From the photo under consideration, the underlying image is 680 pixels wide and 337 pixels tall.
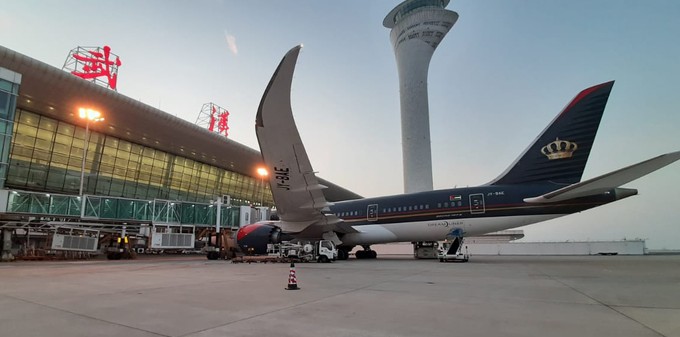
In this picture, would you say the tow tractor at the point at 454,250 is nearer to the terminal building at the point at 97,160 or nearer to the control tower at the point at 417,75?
the terminal building at the point at 97,160

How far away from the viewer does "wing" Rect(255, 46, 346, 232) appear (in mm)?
10675

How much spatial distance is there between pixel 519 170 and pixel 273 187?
434 inches

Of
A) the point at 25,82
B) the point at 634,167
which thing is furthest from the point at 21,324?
the point at 25,82

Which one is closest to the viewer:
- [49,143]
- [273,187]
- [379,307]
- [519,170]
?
[379,307]

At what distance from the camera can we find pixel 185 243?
73.9 feet

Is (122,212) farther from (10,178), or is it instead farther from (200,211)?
(10,178)

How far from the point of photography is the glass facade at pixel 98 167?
28234 millimetres

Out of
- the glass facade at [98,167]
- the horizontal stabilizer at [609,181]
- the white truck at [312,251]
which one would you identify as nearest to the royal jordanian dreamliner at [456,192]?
the horizontal stabilizer at [609,181]

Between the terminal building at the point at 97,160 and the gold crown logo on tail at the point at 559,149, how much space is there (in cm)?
2111

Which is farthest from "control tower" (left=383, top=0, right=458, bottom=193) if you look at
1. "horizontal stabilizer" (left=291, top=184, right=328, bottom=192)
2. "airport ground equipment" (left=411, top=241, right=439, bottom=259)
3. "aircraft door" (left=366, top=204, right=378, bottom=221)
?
"horizontal stabilizer" (left=291, top=184, right=328, bottom=192)

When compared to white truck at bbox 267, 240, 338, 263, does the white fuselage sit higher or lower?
higher

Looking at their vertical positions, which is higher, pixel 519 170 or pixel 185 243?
pixel 519 170

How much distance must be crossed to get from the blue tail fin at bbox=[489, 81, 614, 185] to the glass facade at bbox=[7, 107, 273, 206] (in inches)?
1338

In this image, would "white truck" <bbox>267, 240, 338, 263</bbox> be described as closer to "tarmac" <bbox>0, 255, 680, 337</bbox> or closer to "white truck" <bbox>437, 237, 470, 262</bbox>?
"white truck" <bbox>437, 237, 470, 262</bbox>
